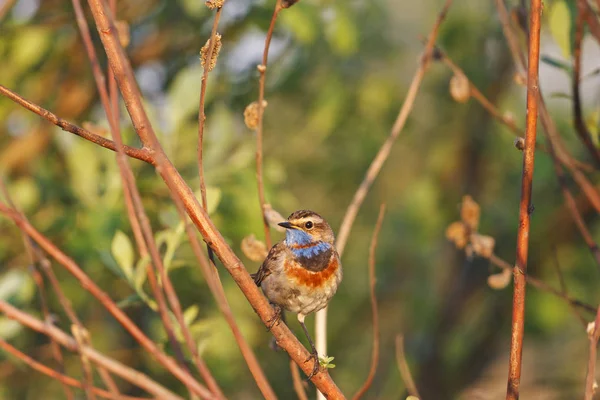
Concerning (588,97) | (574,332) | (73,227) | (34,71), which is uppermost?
(34,71)

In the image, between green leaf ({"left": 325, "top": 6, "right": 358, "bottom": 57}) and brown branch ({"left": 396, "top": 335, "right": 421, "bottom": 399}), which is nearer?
brown branch ({"left": 396, "top": 335, "right": 421, "bottom": 399})

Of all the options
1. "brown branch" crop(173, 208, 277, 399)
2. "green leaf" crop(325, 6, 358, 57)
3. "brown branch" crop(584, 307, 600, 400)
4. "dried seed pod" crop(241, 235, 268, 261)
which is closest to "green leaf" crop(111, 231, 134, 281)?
"dried seed pod" crop(241, 235, 268, 261)

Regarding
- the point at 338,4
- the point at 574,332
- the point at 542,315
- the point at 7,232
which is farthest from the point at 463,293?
the point at 7,232

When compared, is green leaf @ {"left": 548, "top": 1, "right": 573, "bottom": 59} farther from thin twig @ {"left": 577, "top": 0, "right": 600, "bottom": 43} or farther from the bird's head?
the bird's head

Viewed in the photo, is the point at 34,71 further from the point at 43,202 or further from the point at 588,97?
the point at 588,97

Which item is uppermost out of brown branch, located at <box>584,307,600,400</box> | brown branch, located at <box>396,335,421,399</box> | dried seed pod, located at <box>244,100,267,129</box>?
dried seed pod, located at <box>244,100,267,129</box>

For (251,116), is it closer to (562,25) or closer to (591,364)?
(591,364)

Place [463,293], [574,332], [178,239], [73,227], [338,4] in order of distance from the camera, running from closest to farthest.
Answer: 1. [178,239]
2. [73,227]
3. [338,4]
4. [463,293]
5. [574,332]

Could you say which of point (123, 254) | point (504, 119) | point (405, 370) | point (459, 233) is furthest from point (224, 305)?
point (504, 119)
